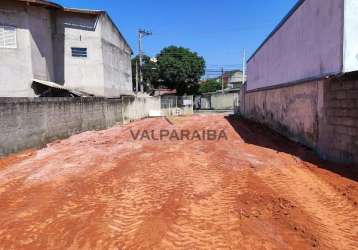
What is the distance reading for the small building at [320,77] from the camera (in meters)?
7.27

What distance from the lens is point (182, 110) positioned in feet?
118

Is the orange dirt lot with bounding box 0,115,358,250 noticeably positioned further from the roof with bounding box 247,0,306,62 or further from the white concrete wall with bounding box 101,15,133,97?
the white concrete wall with bounding box 101,15,133,97

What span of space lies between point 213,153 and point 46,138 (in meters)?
6.41

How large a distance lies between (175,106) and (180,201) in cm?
3065

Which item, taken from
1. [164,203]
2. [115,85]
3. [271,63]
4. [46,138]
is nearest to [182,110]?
[115,85]

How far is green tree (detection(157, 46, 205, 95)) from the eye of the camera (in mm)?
43781

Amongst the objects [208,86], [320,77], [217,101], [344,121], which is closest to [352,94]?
[344,121]

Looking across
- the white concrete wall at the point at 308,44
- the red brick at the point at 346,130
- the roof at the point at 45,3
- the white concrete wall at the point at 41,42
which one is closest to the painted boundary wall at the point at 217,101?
the white concrete wall at the point at 41,42

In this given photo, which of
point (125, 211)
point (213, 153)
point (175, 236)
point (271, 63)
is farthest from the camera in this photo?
point (271, 63)

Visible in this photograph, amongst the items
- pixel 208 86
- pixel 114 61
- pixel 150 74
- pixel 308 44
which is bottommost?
pixel 308 44

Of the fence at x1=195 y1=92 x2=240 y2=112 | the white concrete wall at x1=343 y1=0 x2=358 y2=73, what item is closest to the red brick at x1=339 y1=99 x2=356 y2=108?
the white concrete wall at x1=343 y1=0 x2=358 y2=73

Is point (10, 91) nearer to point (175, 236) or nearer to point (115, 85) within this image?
point (115, 85)

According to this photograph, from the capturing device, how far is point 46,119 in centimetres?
1184

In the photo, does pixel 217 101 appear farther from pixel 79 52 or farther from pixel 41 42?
pixel 41 42
